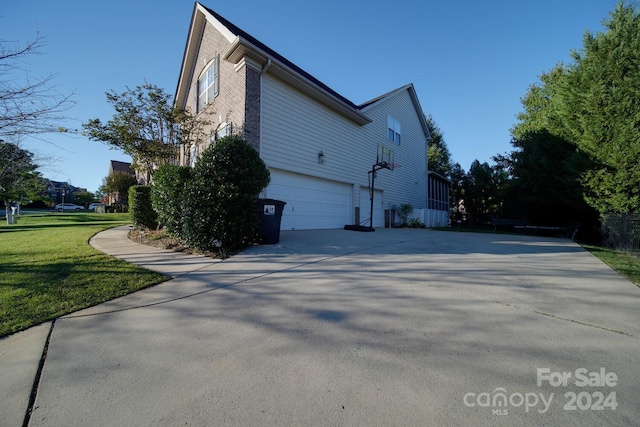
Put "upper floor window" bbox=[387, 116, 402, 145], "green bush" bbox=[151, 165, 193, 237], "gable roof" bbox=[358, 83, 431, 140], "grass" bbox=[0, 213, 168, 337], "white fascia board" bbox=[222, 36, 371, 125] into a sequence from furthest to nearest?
"upper floor window" bbox=[387, 116, 402, 145] → "gable roof" bbox=[358, 83, 431, 140] → "white fascia board" bbox=[222, 36, 371, 125] → "green bush" bbox=[151, 165, 193, 237] → "grass" bbox=[0, 213, 168, 337]

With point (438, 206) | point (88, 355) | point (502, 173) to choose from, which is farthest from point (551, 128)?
point (88, 355)

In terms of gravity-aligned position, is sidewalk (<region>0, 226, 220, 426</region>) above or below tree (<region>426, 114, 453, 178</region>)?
below

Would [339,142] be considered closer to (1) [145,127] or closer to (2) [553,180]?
(1) [145,127]

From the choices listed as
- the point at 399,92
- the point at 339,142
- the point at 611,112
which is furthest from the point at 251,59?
the point at 611,112

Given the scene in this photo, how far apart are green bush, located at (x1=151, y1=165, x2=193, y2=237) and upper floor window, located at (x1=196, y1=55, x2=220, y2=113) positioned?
558cm

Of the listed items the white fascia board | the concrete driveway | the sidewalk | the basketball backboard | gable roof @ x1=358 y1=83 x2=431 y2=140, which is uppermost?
gable roof @ x1=358 y1=83 x2=431 y2=140

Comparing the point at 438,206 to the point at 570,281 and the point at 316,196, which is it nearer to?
the point at 316,196

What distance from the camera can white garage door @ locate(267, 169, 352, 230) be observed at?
975 centimetres

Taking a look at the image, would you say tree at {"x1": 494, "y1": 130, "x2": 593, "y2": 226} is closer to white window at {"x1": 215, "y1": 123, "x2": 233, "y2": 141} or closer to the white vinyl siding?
the white vinyl siding

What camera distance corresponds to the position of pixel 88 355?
2.03m

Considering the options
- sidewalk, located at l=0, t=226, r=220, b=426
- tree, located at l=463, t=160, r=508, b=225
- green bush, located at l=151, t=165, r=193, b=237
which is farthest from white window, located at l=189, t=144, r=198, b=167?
tree, located at l=463, t=160, r=508, b=225

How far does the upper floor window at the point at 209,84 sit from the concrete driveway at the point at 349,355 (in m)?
9.47

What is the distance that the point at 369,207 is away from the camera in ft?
46.6

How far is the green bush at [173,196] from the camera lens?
19.6ft
